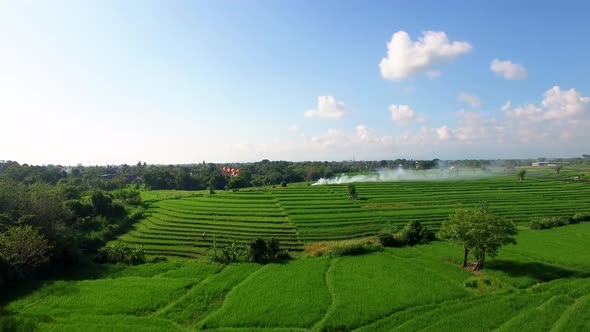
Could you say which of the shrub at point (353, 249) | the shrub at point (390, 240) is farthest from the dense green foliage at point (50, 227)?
the shrub at point (390, 240)

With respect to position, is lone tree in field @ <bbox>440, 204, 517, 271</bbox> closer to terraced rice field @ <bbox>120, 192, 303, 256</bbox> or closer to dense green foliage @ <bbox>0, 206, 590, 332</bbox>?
dense green foliage @ <bbox>0, 206, 590, 332</bbox>

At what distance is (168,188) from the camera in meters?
132

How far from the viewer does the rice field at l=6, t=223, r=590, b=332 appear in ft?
82.3

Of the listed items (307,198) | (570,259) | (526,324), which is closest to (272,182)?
(307,198)

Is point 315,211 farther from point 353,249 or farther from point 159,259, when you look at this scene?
point 159,259

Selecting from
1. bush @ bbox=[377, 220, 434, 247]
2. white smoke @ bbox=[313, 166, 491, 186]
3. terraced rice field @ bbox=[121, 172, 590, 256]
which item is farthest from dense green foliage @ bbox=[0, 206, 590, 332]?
white smoke @ bbox=[313, 166, 491, 186]

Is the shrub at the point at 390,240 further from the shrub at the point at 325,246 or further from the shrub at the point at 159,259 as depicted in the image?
the shrub at the point at 159,259

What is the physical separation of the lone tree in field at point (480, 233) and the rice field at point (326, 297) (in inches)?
71.6

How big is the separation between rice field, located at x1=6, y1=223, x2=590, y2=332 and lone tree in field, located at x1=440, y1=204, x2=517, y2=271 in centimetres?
182

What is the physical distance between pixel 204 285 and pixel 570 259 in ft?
113

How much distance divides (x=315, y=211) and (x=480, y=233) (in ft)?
117

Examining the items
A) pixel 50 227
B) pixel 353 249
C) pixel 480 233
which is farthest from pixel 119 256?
pixel 480 233

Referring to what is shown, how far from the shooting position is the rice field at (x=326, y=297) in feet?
82.3

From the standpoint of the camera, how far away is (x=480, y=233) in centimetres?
3503
